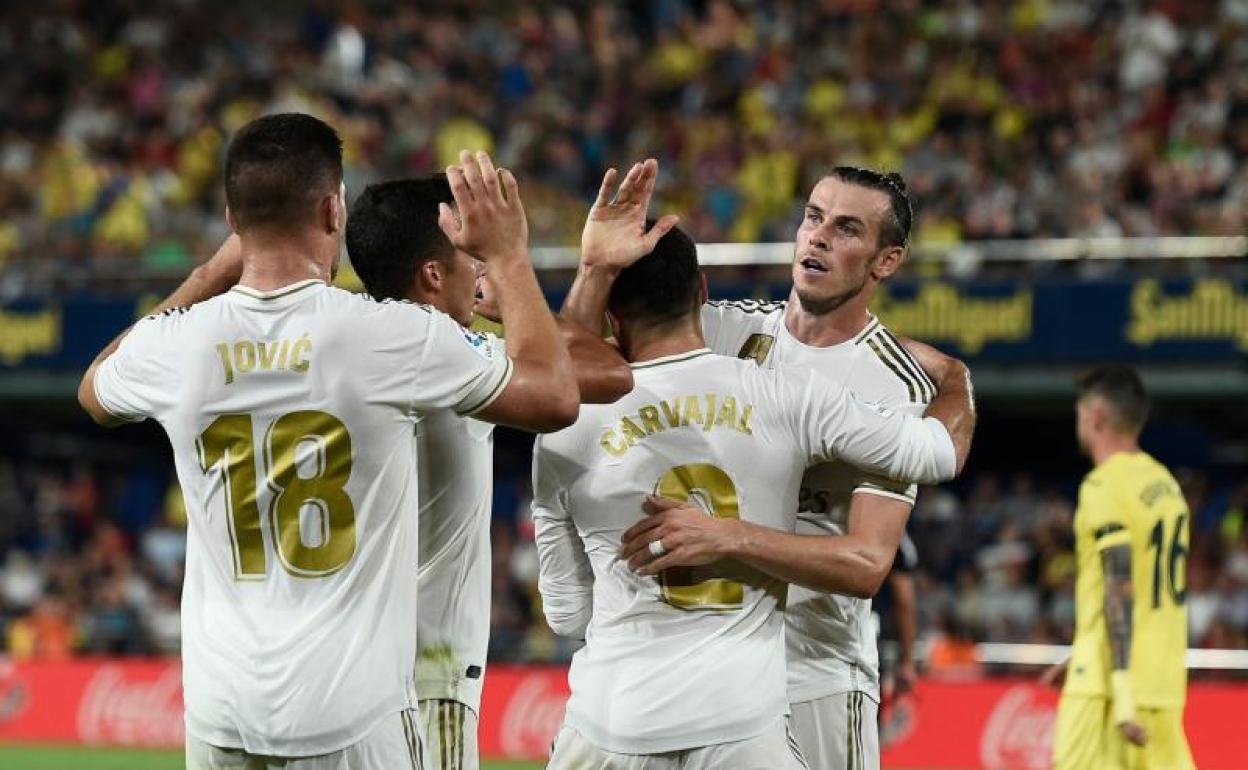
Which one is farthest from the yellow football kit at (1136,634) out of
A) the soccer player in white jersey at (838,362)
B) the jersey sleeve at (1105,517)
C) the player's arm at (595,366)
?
the player's arm at (595,366)

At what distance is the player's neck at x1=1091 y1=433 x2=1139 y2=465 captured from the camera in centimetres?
780

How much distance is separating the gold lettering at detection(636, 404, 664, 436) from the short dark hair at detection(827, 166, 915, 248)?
3.82ft

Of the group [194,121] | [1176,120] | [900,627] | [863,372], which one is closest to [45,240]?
[194,121]

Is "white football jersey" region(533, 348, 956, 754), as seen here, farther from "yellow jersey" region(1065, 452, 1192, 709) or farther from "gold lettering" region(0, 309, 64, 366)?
"gold lettering" region(0, 309, 64, 366)

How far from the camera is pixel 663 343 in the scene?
15.2ft

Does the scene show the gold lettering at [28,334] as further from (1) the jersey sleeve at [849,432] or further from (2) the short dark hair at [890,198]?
(1) the jersey sleeve at [849,432]

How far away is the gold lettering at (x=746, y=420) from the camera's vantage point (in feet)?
14.9

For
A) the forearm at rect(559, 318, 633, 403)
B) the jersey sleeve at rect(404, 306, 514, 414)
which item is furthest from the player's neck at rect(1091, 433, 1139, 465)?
the jersey sleeve at rect(404, 306, 514, 414)

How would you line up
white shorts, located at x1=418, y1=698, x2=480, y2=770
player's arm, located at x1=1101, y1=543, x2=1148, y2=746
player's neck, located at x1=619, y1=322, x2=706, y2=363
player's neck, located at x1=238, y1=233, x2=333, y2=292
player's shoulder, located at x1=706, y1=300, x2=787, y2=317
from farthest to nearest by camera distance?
player's arm, located at x1=1101, y1=543, x2=1148, y2=746 → player's shoulder, located at x1=706, y1=300, x2=787, y2=317 → white shorts, located at x1=418, y1=698, x2=480, y2=770 → player's neck, located at x1=619, y1=322, x2=706, y2=363 → player's neck, located at x1=238, y1=233, x2=333, y2=292

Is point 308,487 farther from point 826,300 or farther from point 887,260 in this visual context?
point 887,260

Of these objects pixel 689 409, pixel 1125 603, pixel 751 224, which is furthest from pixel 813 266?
pixel 751 224

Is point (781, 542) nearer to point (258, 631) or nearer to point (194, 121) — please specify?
point (258, 631)

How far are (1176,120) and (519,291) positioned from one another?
14.3 metres

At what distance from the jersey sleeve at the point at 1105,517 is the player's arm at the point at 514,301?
4.04 meters
